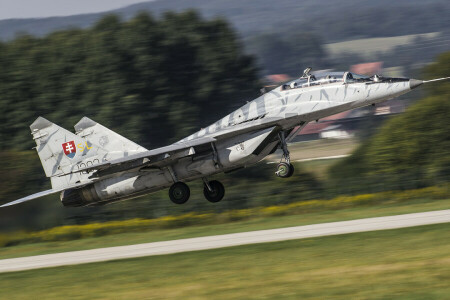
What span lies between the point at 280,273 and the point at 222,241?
293 inches

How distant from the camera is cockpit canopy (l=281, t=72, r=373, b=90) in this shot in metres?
22.5

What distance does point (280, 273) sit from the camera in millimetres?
18344

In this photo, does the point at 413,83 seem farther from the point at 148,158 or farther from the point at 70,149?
the point at 70,149

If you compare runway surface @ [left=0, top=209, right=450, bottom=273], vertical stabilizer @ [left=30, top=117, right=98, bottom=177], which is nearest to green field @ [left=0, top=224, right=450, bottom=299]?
runway surface @ [left=0, top=209, right=450, bottom=273]

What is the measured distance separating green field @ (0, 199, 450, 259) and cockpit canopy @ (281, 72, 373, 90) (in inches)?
295

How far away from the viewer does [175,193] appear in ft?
81.6

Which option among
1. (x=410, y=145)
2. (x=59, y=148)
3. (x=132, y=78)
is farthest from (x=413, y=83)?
(x=132, y=78)

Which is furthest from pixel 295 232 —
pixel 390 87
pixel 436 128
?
pixel 436 128

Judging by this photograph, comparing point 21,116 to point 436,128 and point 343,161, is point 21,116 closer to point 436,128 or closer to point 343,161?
point 343,161

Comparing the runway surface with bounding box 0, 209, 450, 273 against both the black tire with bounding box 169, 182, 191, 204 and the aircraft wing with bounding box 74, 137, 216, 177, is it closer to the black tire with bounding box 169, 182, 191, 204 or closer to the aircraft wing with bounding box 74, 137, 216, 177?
the black tire with bounding box 169, 182, 191, 204

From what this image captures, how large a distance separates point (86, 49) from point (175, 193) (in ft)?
136

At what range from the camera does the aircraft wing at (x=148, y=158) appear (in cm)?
2348

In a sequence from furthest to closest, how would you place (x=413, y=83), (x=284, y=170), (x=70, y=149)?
(x=70, y=149) < (x=284, y=170) < (x=413, y=83)

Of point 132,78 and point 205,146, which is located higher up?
point 132,78
